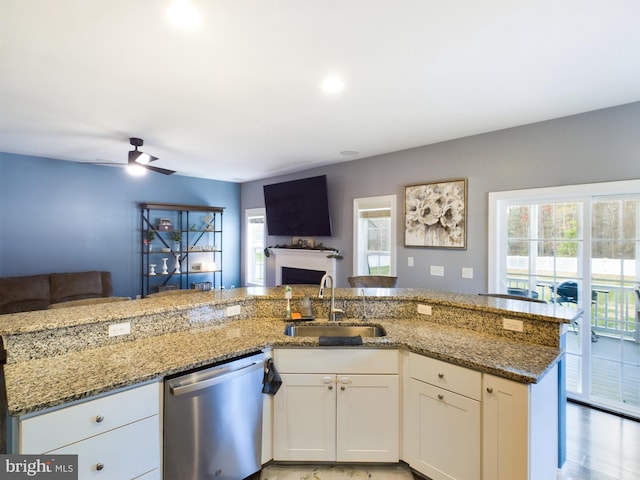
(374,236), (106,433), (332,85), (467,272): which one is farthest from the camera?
(374,236)

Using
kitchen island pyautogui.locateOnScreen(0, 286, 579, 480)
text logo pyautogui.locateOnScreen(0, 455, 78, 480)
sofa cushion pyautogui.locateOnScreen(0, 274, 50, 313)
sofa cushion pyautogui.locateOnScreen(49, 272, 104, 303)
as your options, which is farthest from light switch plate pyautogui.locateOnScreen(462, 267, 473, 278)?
sofa cushion pyautogui.locateOnScreen(0, 274, 50, 313)

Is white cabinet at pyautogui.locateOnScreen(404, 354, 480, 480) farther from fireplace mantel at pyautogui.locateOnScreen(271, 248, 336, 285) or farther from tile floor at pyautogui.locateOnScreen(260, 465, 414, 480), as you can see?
fireplace mantel at pyautogui.locateOnScreen(271, 248, 336, 285)

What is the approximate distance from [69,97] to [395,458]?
3.65m

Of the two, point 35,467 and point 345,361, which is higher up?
point 345,361

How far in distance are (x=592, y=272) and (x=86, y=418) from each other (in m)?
3.93

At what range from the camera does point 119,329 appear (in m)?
1.95

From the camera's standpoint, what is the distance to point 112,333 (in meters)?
1.93

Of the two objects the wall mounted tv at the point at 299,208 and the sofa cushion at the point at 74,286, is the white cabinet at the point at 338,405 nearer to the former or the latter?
the wall mounted tv at the point at 299,208

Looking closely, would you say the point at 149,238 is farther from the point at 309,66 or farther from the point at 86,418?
the point at 86,418

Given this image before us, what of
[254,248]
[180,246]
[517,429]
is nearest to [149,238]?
[180,246]

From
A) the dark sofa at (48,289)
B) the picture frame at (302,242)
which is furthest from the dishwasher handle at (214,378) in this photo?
the picture frame at (302,242)

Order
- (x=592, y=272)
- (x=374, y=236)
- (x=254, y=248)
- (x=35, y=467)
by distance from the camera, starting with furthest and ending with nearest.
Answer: (x=254, y=248) → (x=374, y=236) → (x=592, y=272) → (x=35, y=467)

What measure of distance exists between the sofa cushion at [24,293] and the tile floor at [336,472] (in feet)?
13.8

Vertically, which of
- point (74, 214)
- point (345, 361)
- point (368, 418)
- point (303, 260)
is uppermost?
point (74, 214)
